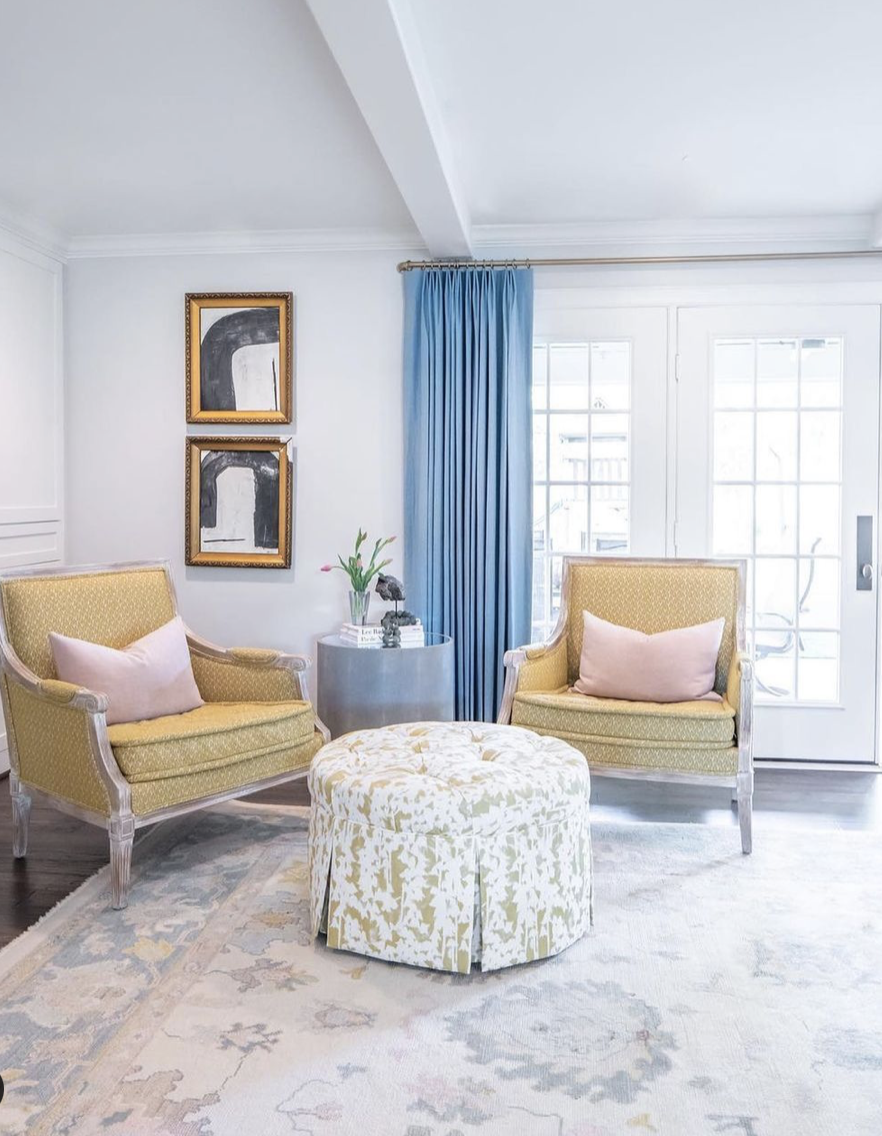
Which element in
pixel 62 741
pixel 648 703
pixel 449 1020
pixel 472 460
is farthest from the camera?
pixel 472 460

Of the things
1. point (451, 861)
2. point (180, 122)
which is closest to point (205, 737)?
point (451, 861)

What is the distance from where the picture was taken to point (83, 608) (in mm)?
3469

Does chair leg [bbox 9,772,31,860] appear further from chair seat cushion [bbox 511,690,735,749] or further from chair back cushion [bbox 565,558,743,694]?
chair back cushion [bbox 565,558,743,694]

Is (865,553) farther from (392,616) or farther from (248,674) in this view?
(248,674)

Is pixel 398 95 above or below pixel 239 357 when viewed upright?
above

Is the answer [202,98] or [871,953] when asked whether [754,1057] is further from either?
[202,98]

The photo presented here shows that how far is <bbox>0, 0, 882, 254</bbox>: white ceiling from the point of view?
2.54 meters

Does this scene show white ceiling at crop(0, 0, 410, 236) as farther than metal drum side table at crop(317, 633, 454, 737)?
No

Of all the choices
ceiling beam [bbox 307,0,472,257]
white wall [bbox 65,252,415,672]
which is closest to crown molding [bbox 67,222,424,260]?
white wall [bbox 65,252,415,672]

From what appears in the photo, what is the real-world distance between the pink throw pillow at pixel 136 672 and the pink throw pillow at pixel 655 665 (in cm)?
148

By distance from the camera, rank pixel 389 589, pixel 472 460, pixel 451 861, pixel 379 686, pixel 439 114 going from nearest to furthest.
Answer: pixel 451 861 < pixel 439 114 < pixel 379 686 < pixel 389 589 < pixel 472 460

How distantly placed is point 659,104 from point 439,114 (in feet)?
2.27

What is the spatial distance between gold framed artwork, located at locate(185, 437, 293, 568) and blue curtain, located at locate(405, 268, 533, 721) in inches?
25.2

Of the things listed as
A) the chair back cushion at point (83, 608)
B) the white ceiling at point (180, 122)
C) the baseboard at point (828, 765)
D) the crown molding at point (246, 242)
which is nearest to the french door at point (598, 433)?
the crown molding at point (246, 242)
